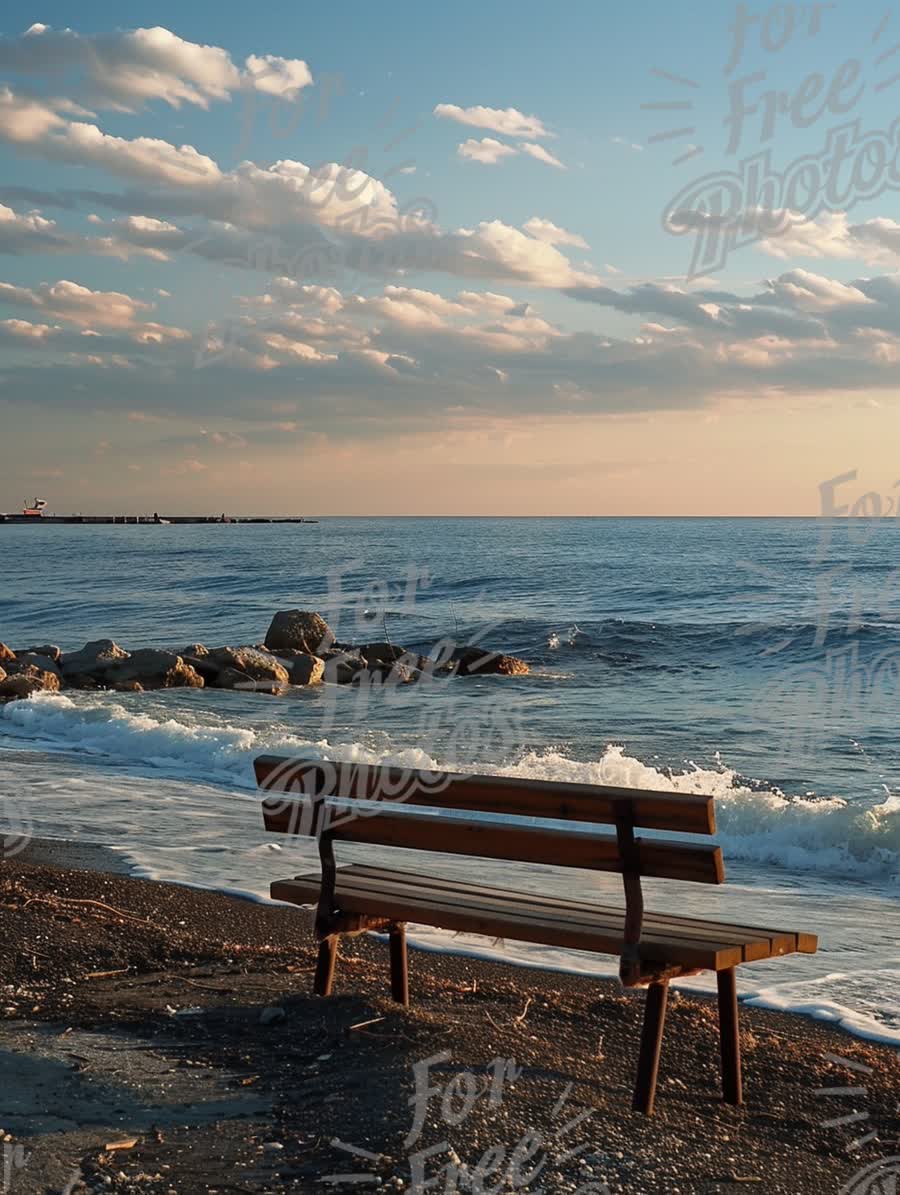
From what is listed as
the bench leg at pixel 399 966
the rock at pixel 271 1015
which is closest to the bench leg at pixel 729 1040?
the bench leg at pixel 399 966

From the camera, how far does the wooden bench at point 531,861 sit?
409 centimetres

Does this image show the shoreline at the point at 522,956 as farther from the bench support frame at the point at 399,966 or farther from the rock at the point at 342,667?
the rock at the point at 342,667

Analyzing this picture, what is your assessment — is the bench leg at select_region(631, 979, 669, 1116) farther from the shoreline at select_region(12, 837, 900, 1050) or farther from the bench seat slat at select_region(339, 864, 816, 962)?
the shoreline at select_region(12, 837, 900, 1050)

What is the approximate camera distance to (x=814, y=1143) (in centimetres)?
406

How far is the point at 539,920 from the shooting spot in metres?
4.48

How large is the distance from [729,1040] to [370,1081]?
125cm

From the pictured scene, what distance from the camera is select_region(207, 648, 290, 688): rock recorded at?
2123 cm

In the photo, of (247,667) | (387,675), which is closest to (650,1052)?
(247,667)

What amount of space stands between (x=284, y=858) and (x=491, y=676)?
46.4 feet

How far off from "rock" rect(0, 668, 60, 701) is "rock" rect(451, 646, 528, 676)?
7493 millimetres

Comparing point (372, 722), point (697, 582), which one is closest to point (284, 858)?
point (372, 722)

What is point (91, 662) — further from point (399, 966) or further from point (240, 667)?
point (399, 966)

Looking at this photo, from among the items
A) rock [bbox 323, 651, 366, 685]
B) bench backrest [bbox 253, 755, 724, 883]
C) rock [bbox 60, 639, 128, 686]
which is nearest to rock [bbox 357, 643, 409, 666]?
rock [bbox 323, 651, 366, 685]

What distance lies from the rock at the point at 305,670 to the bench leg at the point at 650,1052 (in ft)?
59.5
